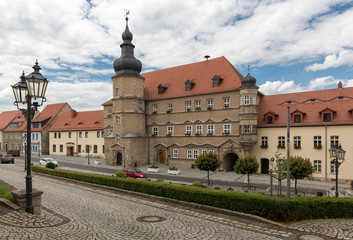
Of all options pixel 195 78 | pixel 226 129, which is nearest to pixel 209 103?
pixel 226 129

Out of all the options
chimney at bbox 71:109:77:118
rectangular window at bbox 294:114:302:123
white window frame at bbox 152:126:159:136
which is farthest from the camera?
chimney at bbox 71:109:77:118

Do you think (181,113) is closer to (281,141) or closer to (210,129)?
(210,129)

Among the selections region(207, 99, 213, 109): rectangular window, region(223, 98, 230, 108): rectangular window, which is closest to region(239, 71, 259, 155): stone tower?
region(223, 98, 230, 108): rectangular window

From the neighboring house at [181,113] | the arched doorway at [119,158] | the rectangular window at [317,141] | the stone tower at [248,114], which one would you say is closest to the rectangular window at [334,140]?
the rectangular window at [317,141]

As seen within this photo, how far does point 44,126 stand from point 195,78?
136 ft

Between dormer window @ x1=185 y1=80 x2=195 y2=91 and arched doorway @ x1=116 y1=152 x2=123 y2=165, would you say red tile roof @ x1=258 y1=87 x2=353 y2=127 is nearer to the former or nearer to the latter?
dormer window @ x1=185 y1=80 x2=195 y2=91

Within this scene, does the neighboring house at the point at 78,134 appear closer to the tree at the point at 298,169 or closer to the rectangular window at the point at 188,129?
the rectangular window at the point at 188,129

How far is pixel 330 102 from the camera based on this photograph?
104ft

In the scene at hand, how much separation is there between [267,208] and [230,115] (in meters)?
25.0

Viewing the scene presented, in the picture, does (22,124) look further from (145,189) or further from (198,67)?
(145,189)

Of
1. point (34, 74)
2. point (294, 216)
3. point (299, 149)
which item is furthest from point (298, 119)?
point (34, 74)

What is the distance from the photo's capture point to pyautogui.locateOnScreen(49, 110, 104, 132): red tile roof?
54375 mm

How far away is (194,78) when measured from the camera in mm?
41438

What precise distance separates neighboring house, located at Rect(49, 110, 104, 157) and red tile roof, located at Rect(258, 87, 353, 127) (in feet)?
111
